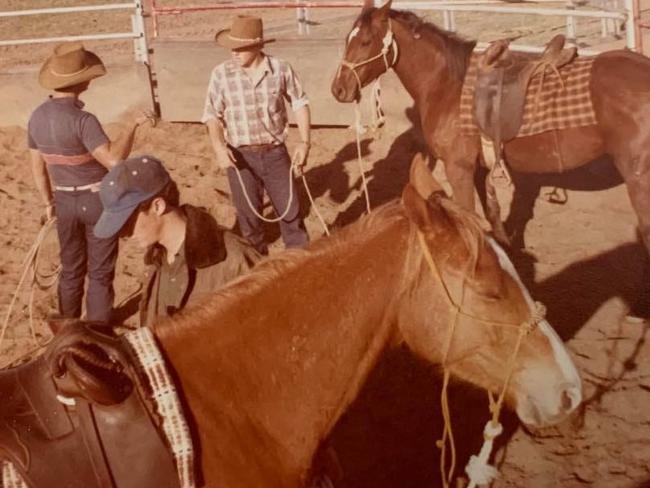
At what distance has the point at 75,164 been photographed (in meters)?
5.50

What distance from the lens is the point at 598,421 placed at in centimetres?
474

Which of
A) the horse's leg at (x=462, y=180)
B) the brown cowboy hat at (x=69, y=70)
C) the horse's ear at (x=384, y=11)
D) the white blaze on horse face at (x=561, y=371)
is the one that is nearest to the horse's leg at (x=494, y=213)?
the horse's leg at (x=462, y=180)

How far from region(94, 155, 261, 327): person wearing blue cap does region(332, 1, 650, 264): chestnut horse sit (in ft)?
12.0

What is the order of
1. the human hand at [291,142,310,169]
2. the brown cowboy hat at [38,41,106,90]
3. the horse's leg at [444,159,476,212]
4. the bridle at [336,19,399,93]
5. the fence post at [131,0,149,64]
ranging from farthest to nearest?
the fence post at [131,0,149,64]
the bridle at [336,19,399,93]
the horse's leg at [444,159,476,212]
the human hand at [291,142,310,169]
the brown cowboy hat at [38,41,106,90]

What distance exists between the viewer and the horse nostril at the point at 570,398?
8.79ft

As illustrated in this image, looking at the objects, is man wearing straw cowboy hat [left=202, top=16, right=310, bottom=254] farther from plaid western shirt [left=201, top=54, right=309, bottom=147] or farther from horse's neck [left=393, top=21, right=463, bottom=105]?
horse's neck [left=393, top=21, right=463, bottom=105]

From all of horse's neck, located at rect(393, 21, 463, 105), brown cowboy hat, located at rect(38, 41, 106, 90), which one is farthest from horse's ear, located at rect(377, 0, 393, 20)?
brown cowboy hat, located at rect(38, 41, 106, 90)

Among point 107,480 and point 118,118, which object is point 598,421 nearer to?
point 107,480

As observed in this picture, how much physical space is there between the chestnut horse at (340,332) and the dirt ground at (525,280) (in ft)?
1.50

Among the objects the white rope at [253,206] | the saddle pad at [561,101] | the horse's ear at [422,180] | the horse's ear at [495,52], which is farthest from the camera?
the horse's ear at [495,52]

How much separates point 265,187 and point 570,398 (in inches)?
158

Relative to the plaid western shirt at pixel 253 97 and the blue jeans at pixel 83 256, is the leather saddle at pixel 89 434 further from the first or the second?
the plaid western shirt at pixel 253 97

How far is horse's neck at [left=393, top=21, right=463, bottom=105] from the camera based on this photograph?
281 inches

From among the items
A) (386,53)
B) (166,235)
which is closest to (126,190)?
(166,235)
